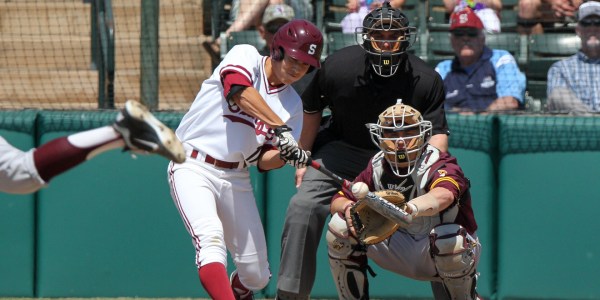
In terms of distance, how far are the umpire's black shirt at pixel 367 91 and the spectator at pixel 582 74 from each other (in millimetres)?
1418

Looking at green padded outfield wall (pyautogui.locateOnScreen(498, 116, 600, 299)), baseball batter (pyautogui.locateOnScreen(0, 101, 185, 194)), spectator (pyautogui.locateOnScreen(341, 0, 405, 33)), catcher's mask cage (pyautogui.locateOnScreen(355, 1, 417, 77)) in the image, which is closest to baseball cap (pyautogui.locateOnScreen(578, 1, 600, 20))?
green padded outfield wall (pyautogui.locateOnScreen(498, 116, 600, 299))

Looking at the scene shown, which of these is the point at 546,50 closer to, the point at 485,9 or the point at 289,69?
the point at 485,9

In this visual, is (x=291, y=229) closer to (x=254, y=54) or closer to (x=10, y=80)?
(x=254, y=54)

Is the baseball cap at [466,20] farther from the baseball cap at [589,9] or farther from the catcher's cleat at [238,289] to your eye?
the catcher's cleat at [238,289]

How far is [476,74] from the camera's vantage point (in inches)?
283

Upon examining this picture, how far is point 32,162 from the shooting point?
4160mm

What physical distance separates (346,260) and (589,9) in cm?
287

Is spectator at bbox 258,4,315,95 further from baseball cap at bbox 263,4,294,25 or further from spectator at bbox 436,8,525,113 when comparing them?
spectator at bbox 436,8,525,113

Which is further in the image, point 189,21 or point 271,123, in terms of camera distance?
point 189,21

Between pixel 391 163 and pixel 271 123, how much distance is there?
622 mm

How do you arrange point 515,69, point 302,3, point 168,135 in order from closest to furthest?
point 168,135 < point 515,69 < point 302,3

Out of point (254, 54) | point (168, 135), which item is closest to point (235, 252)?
point (254, 54)

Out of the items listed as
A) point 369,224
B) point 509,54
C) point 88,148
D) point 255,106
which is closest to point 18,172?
point 88,148

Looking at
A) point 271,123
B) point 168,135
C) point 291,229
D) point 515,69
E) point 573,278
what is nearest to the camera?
point 168,135
